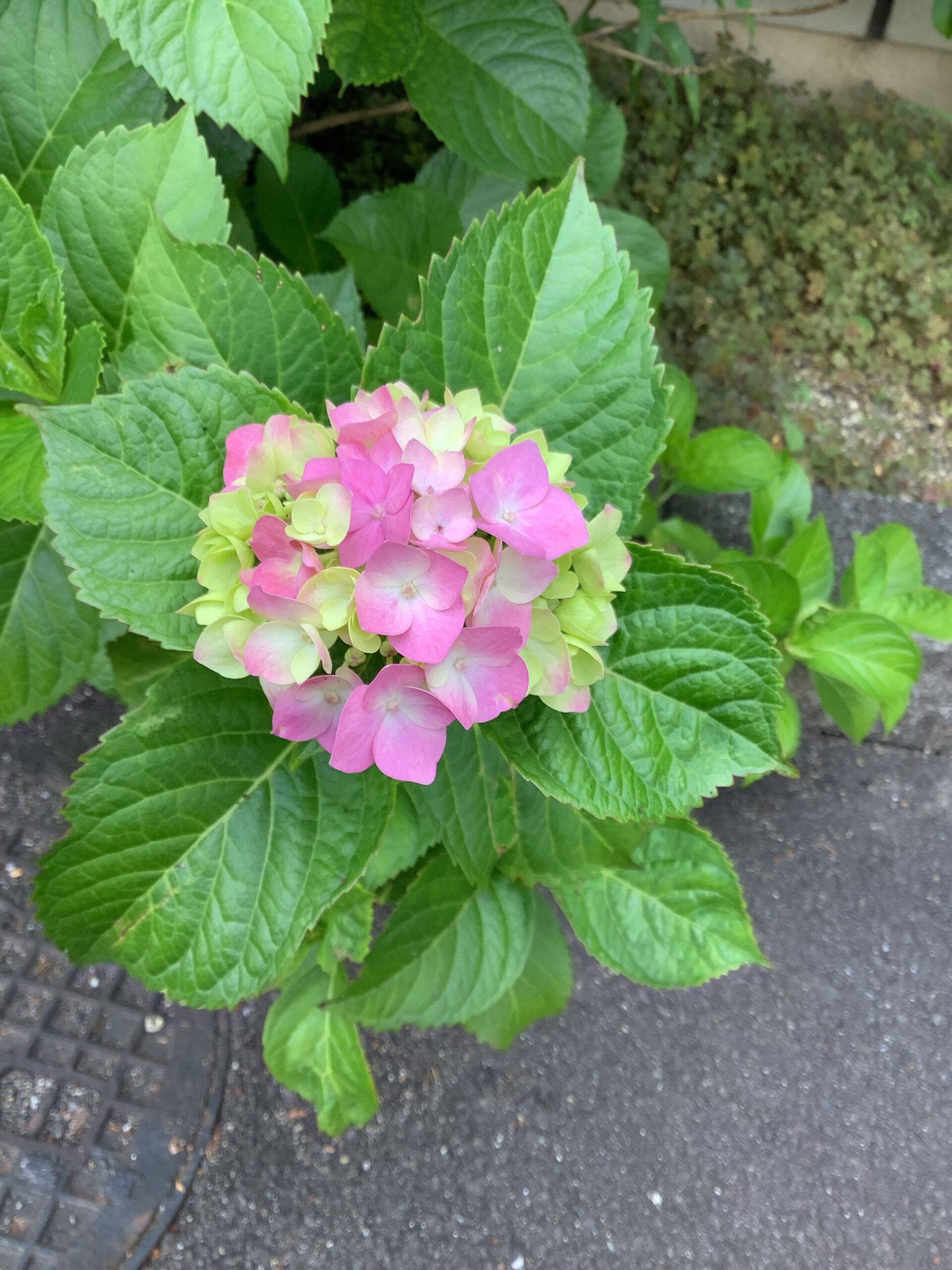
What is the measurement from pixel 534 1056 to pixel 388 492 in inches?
56.2

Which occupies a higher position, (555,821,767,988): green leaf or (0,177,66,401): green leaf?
(0,177,66,401): green leaf

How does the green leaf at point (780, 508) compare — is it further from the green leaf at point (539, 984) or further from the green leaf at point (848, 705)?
the green leaf at point (539, 984)

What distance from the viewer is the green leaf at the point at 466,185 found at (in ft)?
4.51

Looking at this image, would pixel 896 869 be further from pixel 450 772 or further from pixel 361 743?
pixel 361 743

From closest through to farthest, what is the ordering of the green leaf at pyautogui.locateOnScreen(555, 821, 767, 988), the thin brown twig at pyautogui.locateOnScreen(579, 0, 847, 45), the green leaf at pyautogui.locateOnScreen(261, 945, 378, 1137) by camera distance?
1. the green leaf at pyautogui.locateOnScreen(555, 821, 767, 988)
2. the green leaf at pyautogui.locateOnScreen(261, 945, 378, 1137)
3. the thin brown twig at pyautogui.locateOnScreen(579, 0, 847, 45)

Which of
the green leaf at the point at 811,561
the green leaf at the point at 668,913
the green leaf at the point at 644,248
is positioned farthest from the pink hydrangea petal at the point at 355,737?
the green leaf at the point at 644,248

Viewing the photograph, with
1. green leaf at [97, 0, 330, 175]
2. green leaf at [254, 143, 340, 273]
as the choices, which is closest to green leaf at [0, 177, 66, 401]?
green leaf at [97, 0, 330, 175]

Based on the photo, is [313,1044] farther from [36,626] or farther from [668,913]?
[36,626]

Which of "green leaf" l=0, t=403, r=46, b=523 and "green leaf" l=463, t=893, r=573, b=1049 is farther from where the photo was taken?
"green leaf" l=463, t=893, r=573, b=1049

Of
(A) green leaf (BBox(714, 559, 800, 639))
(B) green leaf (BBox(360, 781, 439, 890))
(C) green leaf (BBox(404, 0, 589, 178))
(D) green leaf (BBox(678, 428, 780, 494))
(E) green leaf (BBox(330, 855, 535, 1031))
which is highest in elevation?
(C) green leaf (BBox(404, 0, 589, 178))

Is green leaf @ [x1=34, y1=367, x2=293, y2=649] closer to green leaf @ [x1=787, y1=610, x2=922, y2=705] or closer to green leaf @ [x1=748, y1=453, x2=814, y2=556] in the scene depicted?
green leaf @ [x1=787, y1=610, x2=922, y2=705]

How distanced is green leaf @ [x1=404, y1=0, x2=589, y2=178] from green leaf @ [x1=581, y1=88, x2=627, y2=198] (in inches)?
7.9

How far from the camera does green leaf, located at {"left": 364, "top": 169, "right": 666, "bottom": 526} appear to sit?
706 millimetres

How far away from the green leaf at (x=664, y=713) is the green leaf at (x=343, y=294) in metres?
0.52
